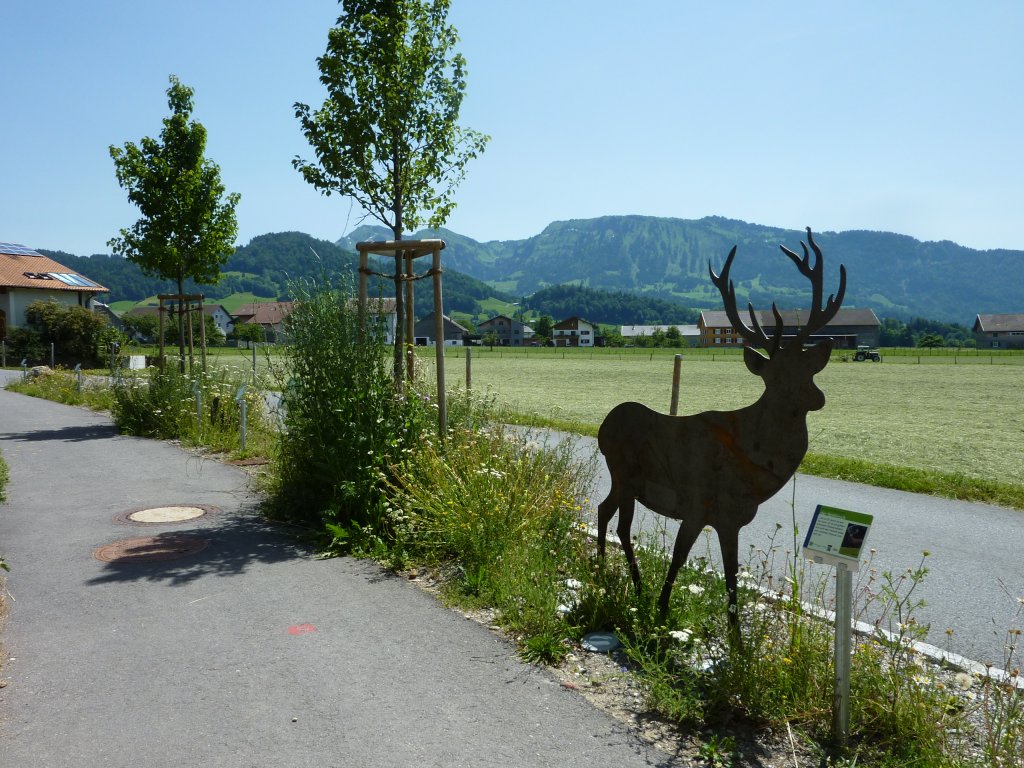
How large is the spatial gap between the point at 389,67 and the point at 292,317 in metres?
3.08

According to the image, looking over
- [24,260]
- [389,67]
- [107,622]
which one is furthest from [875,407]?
[24,260]

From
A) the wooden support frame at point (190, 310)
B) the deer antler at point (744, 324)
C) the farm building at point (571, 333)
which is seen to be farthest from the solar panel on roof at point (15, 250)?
the farm building at point (571, 333)

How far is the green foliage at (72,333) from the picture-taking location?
39.6 meters

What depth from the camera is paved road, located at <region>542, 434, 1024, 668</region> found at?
5.12m

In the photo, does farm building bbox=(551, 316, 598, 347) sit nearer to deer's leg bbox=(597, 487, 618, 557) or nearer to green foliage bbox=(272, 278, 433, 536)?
green foliage bbox=(272, 278, 433, 536)

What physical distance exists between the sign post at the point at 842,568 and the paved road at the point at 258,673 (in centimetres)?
90

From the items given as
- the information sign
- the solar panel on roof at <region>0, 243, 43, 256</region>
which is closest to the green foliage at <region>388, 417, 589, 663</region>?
the information sign

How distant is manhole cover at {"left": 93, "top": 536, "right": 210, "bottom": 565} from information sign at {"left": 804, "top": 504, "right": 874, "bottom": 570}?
5.19m

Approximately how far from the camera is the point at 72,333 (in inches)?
1572

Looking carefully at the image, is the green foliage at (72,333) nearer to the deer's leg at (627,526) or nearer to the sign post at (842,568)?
the deer's leg at (627,526)

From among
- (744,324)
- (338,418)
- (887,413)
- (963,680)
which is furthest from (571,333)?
(963,680)

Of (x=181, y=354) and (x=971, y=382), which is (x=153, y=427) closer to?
(x=181, y=354)

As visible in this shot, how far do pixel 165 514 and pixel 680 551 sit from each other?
19.5ft

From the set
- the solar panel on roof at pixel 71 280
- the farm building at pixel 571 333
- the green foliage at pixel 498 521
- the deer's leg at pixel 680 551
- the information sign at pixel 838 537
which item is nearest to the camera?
the information sign at pixel 838 537
